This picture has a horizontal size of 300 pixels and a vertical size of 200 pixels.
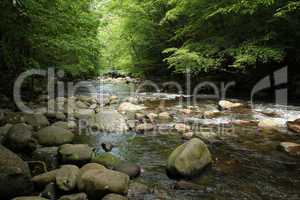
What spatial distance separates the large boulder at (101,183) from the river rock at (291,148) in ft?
10.9

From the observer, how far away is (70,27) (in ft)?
36.4

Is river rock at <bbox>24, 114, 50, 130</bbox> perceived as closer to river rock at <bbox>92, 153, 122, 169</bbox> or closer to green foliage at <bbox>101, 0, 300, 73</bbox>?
river rock at <bbox>92, 153, 122, 169</bbox>

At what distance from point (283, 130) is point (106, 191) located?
17.0ft

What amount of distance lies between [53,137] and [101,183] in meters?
2.73

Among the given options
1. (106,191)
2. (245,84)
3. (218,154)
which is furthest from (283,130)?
(245,84)

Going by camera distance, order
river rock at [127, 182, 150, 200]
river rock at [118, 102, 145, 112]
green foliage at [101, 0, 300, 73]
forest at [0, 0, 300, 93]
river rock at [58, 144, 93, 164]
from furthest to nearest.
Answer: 1. green foliage at [101, 0, 300, 73]
2. river rock at [118, 102, 145, 112]
3. forest at [0, 0, 300, 93]
4. river rock at [58, 144, 93, 164]
5. river rock at [127, 182, 150, 200]

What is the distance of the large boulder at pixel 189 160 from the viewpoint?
192 inches

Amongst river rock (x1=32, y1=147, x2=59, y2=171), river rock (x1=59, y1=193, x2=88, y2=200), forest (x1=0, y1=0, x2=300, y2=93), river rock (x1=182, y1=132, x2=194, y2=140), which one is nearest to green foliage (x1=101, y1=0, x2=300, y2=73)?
forest (x1=0, y1=0, x2=300, y2=93)

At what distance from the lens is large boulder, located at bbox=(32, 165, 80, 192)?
4.29 metres

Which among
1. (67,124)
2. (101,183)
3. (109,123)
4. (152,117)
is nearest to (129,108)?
(152,117)

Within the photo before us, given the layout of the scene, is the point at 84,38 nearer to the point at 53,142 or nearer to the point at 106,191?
the point at 53,142

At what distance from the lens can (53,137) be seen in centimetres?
649

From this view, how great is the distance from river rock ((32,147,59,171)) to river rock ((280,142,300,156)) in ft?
13.9

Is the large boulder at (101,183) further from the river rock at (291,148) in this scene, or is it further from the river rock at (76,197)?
the river rock at (291,148)
